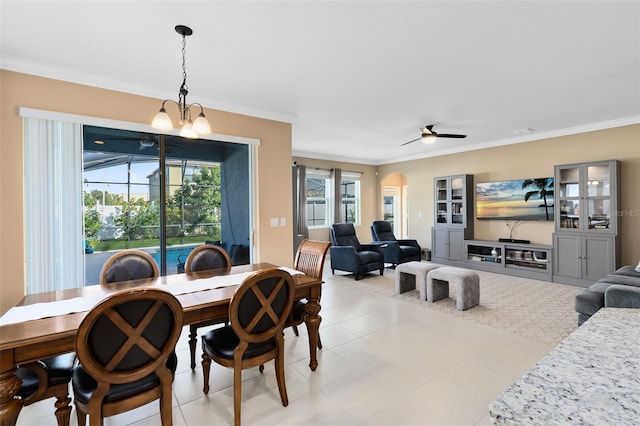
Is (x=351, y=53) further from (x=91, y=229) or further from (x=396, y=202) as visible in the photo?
(x=396, y=202)

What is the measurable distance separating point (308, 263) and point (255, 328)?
47.8 inches

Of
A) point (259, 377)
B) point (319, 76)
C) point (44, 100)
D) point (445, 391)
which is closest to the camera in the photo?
point (445, 391)

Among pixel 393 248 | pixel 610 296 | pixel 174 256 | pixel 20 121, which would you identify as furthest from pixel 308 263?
pixel 393 248

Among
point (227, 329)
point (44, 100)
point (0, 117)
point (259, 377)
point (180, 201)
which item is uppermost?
point (44, 100)

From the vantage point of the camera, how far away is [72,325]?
1650mm

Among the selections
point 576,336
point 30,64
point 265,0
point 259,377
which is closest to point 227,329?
point 259,377

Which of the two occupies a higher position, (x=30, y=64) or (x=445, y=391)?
(x=30, y=64)

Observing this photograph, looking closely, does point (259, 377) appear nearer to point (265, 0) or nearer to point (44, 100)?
point (265, 0)

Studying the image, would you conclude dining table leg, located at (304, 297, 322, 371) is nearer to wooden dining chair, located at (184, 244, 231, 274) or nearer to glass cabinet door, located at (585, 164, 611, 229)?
wooden dining chair, located at (184, 244, 231, 274)

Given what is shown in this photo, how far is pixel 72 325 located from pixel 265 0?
7.41 ft

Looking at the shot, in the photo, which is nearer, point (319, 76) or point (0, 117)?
point (0, 117)

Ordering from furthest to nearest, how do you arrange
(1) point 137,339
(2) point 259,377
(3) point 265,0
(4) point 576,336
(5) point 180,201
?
(5) point 180,201
(2) point 259,377
(3) point 265,0
(1) point 137,339
(4) point 576,336

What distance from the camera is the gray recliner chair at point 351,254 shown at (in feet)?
18.4

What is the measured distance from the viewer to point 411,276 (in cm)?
479
